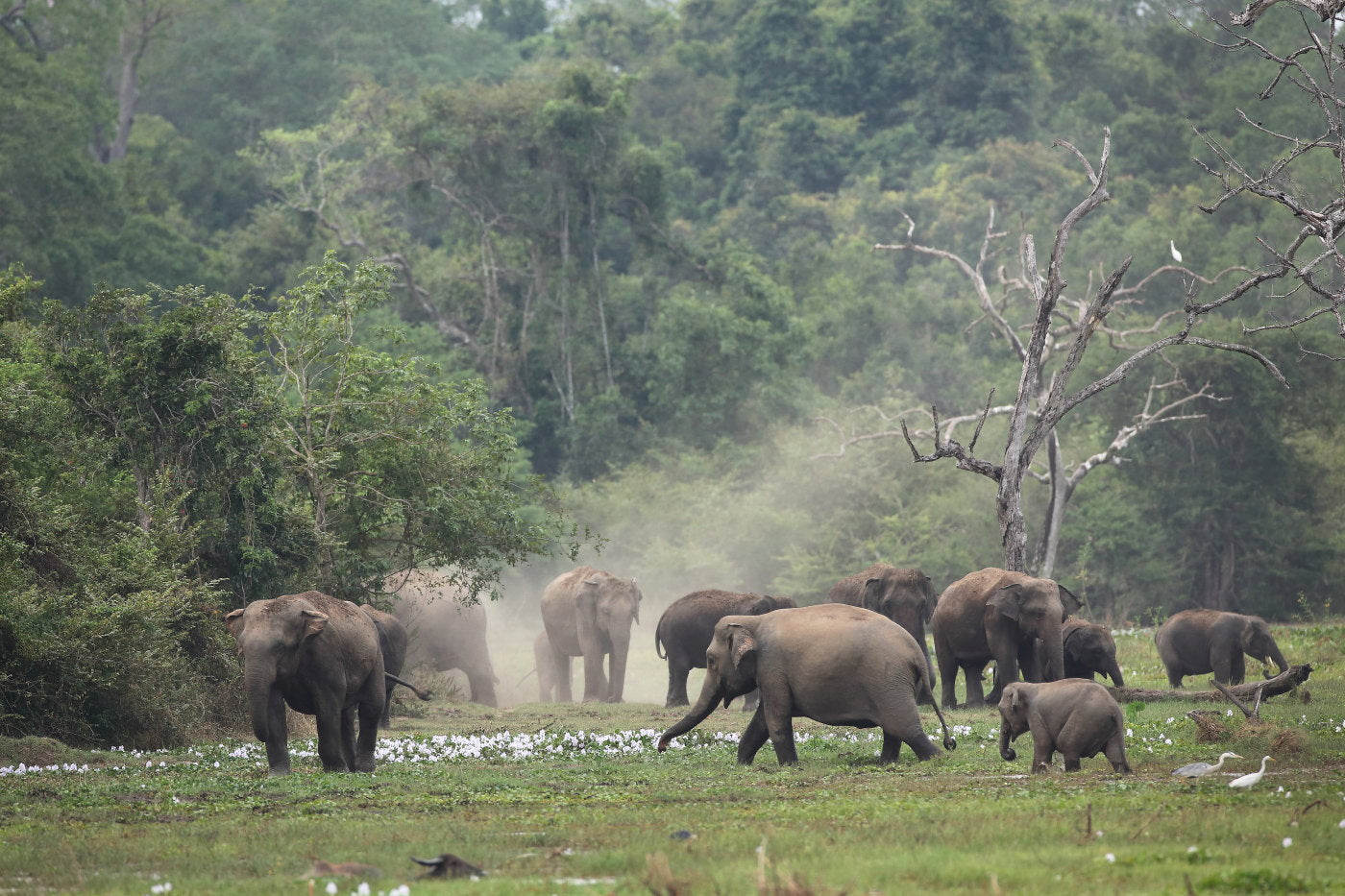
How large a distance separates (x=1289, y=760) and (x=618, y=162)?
4534 cm

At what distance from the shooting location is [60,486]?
23375 mm

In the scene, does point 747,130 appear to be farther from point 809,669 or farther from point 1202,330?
point 809,669

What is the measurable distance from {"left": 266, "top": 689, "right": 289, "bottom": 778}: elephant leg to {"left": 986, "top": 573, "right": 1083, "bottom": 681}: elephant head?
11.6m

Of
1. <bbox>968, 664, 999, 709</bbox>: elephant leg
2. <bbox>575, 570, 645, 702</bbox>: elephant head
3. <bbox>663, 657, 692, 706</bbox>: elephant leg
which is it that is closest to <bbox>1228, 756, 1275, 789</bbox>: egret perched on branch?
<bbox>968, 664, 999, 709</bbox>: elephant leg

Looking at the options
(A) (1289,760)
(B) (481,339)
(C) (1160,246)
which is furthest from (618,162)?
(A) (1289,760)

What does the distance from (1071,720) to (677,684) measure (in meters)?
13.3

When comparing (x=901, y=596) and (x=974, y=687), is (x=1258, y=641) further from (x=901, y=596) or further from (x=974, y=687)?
(x=901, y=596)

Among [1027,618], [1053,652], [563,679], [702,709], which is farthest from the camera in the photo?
[563,679]

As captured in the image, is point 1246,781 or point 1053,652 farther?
point 1053,652

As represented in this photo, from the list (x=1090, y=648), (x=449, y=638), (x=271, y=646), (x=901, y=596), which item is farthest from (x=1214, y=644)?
(x=271, y=646)

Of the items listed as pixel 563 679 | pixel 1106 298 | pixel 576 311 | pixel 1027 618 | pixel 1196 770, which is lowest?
pixel 563 679

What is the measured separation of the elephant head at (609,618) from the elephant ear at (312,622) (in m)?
16.1

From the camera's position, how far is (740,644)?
1795 centimetres

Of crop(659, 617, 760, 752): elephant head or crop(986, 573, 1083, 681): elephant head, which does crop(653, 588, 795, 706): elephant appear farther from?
crop(659, 617, 760, 752): elephant head
